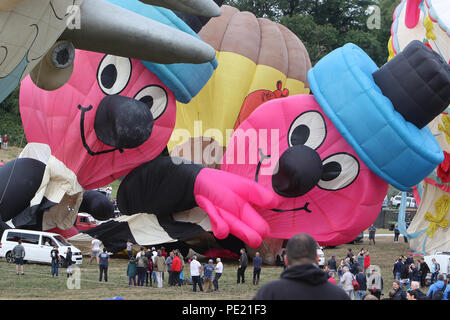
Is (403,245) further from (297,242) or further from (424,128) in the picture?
(297,242)

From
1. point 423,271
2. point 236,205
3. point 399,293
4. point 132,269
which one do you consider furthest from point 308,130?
point 399,293

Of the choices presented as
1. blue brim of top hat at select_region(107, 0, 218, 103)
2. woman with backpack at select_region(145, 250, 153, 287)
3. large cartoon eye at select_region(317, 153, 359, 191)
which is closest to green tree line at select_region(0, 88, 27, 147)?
blue brim of top hat at select_region(107, 0, 218, 103)

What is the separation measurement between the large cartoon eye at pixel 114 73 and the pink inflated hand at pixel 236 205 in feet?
9.76

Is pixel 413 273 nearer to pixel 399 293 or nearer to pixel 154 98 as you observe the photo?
pixel 399 293

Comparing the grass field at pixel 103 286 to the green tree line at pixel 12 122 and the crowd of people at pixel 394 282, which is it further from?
the green tree line at pixel 12 122

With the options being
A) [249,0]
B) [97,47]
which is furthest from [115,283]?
[249,0]

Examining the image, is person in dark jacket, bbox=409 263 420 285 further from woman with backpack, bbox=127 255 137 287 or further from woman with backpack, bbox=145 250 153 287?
woman with backpack, bbox=127 255 137 287

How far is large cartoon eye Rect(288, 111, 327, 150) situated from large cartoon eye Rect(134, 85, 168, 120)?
2.99m

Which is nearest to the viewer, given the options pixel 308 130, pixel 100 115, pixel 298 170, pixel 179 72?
pixel 298 170

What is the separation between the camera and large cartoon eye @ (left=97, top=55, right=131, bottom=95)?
1578 centimetres

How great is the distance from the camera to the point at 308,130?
1612cm

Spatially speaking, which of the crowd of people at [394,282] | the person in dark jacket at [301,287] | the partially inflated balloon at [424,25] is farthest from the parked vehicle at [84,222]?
the person in dark jacket at [301,287]

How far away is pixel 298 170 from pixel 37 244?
615 cm

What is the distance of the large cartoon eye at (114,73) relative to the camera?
51.8 ft
